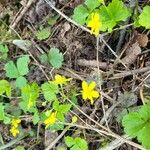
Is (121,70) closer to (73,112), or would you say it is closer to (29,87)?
(73,112)

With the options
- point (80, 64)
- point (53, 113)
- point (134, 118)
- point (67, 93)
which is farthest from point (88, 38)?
point (134, 118)

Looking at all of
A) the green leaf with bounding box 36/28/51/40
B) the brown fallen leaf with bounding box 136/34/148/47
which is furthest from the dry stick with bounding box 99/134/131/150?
the green leaf with bounding box 36/28/51/40

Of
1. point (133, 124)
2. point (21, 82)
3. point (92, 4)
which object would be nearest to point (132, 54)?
point (92, 4)

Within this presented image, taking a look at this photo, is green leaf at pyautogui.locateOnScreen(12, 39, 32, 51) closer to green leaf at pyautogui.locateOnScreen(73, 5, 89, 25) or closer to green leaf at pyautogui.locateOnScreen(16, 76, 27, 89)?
green leaf at pyautogui.locateOnScreen(16, 76, 27, 89)

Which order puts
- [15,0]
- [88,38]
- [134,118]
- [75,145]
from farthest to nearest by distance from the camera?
[15,0] < [88,38] < [75,145] < [134,118]

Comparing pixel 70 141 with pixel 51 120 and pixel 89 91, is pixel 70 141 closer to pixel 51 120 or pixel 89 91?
pixel 51 120

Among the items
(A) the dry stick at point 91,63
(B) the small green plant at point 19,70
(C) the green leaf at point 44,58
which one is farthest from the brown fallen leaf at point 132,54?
(B) the small green plant at point 19,70
